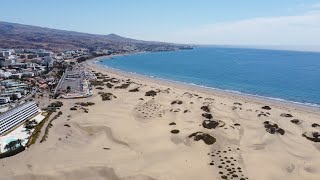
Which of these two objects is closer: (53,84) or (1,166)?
(1,166)

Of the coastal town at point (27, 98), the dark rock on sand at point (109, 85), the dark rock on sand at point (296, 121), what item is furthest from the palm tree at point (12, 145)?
the dark rock on sand at point (109, 85)

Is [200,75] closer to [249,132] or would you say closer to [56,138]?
[249,132]

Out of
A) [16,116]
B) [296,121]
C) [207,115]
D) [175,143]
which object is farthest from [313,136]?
[16,116]

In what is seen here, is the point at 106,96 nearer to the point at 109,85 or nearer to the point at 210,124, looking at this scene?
the point at 109,85

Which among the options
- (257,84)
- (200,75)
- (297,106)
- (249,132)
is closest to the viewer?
(249,132)

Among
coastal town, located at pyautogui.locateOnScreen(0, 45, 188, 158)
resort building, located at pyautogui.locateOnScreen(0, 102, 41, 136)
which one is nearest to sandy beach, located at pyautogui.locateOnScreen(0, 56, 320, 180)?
coastal town, located at pyautogui.locateOnScreen(0, 45, 188, 158)

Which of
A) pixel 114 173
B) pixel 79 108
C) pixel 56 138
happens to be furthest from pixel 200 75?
pixel 114 173
